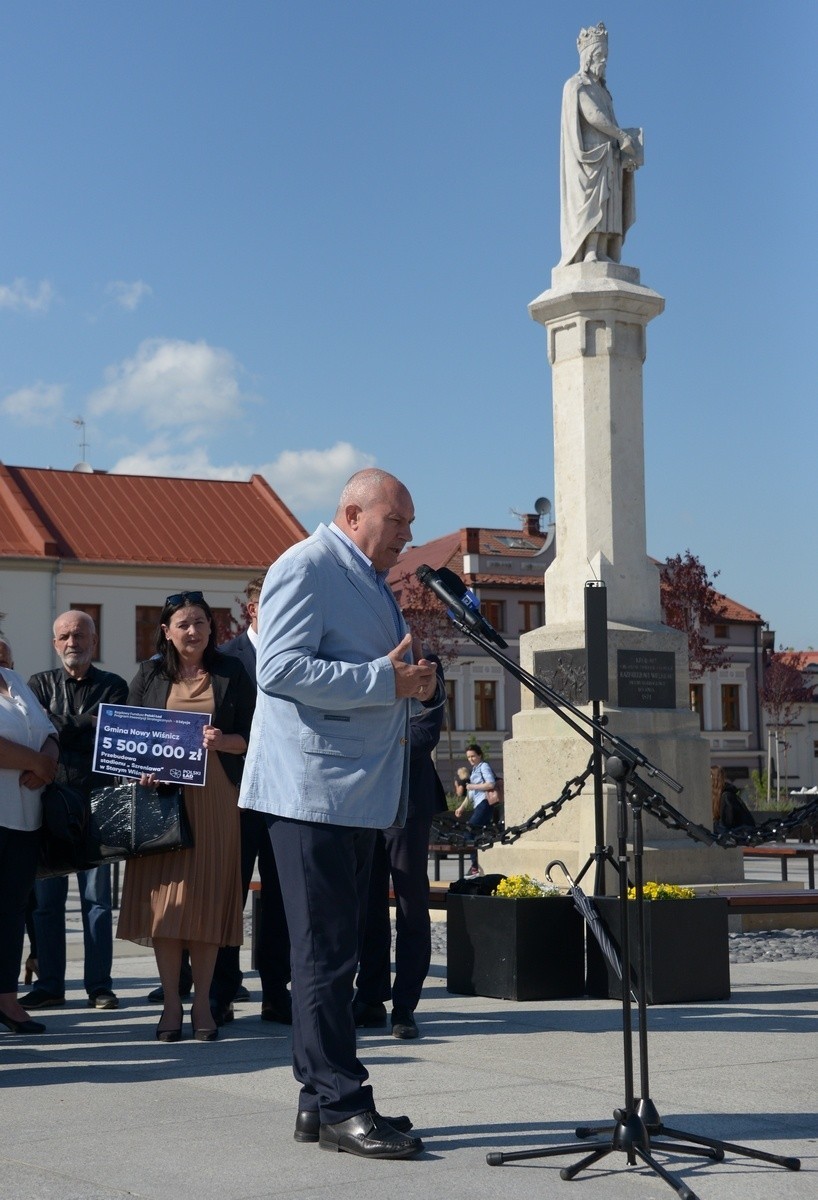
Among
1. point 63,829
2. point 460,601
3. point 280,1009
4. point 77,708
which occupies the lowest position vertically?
point 280,1009

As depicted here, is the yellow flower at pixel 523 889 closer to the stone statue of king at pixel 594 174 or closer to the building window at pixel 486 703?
the stone statue of king at pixel 594 174

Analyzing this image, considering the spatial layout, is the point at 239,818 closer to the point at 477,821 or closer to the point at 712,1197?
the point at 712,1197

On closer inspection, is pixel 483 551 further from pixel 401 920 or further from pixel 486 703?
pixel 401 920

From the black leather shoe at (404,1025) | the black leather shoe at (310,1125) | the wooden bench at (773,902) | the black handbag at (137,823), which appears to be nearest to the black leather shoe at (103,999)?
the black handbag at (137,823)

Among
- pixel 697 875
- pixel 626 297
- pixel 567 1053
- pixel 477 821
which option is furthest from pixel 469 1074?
pixel 477 821

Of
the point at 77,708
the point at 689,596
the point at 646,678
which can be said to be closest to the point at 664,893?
the point at 77,708

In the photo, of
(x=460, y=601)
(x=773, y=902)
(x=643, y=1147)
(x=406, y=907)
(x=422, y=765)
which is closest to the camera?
(x=643, y=1147)

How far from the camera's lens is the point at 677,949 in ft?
26.2

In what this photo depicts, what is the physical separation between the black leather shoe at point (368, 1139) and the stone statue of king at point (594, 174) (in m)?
10.2

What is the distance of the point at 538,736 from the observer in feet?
42.7

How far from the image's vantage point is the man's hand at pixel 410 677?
4.84m

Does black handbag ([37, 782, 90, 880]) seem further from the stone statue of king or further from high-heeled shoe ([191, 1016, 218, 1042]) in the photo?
the stone statue of king

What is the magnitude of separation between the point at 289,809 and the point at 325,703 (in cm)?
35

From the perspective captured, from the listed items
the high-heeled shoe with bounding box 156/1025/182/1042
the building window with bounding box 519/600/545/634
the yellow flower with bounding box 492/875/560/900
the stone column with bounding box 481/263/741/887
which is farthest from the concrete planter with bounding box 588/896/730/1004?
the building window with bounding box 519/600/545/634
